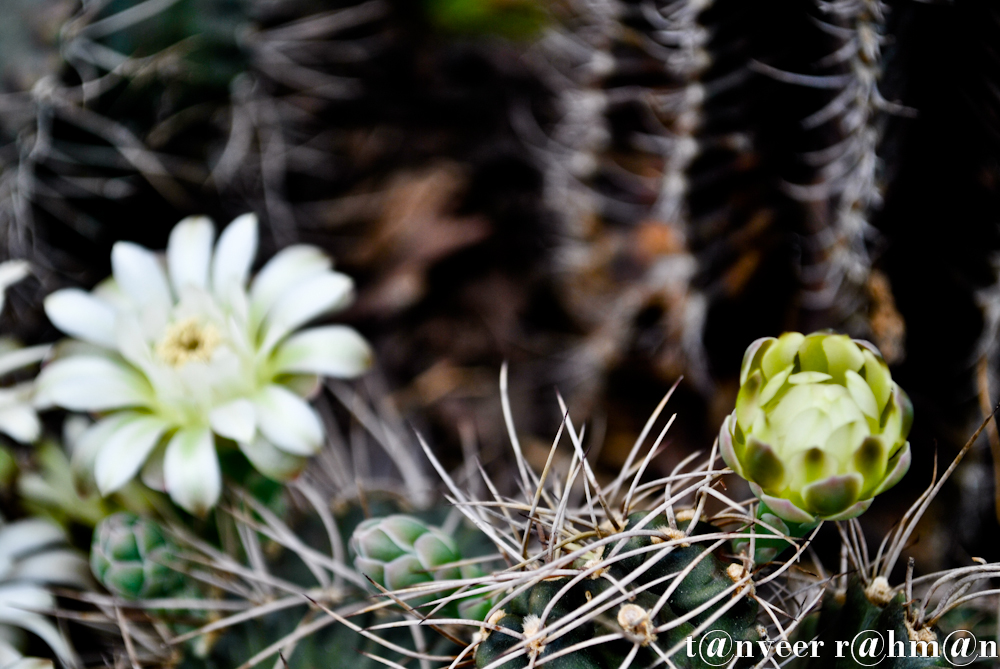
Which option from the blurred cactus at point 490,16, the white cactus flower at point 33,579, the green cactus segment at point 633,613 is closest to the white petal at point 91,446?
the white cactus flower at point 33,579

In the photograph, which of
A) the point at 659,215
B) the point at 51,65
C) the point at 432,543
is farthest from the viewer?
the point at 659,215

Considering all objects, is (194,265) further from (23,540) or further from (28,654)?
(28,654)

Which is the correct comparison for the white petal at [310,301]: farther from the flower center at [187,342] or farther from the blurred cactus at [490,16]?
the blurred cactus at [490,16]

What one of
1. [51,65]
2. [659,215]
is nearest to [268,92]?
[51,65]

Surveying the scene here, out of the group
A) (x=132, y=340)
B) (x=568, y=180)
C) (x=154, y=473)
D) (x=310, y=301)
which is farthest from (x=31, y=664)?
(x=568, y=180)

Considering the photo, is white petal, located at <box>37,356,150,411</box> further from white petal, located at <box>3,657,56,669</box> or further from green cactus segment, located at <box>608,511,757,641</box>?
green cactus segment, located at <box>608,511,757,641</box>

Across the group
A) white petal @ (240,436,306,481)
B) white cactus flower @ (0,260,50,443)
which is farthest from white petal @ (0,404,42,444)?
white petal @ (240,436,306,481)

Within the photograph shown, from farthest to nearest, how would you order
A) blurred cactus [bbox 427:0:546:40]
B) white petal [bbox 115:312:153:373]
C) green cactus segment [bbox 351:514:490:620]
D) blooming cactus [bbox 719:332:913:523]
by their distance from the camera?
blurred cactus [bbox 427:0:546:40], white petal [bbox 115:312:153:373], green cactus segment [bbox 351:514:490:620], blooming cactus [bbox 719:332:913:523]
